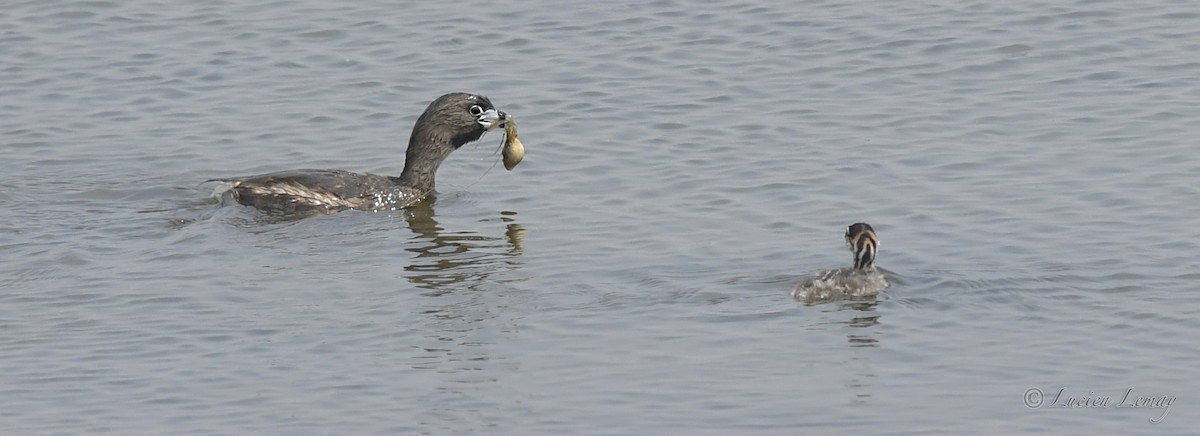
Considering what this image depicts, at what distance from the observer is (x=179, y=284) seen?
12.9m

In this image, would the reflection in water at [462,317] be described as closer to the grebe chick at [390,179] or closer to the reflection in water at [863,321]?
the grebe chick at [390,179]

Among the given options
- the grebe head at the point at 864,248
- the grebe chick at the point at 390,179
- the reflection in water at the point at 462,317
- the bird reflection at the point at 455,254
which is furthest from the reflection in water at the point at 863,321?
the grebe chick at the point at 390,179

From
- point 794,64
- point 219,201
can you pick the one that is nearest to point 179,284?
point 219,201

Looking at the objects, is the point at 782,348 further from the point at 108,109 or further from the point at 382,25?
the point at 382,25

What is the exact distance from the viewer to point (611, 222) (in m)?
14.6

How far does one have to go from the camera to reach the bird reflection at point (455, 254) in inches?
523

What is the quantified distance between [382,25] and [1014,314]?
1156cm

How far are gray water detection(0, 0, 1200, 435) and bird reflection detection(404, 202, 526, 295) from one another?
5 cm

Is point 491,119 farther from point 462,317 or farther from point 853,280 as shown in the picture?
point 853,280

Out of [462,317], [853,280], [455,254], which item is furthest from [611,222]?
[853,280]

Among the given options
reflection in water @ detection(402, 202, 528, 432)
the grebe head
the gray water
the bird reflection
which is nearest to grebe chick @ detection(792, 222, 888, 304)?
the grebe head

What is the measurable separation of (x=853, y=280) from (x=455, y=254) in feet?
11.0

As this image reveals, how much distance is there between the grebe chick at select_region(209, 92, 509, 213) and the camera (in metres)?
15.5

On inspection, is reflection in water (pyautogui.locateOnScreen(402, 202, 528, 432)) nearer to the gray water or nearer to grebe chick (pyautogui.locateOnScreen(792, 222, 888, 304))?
the gray water
